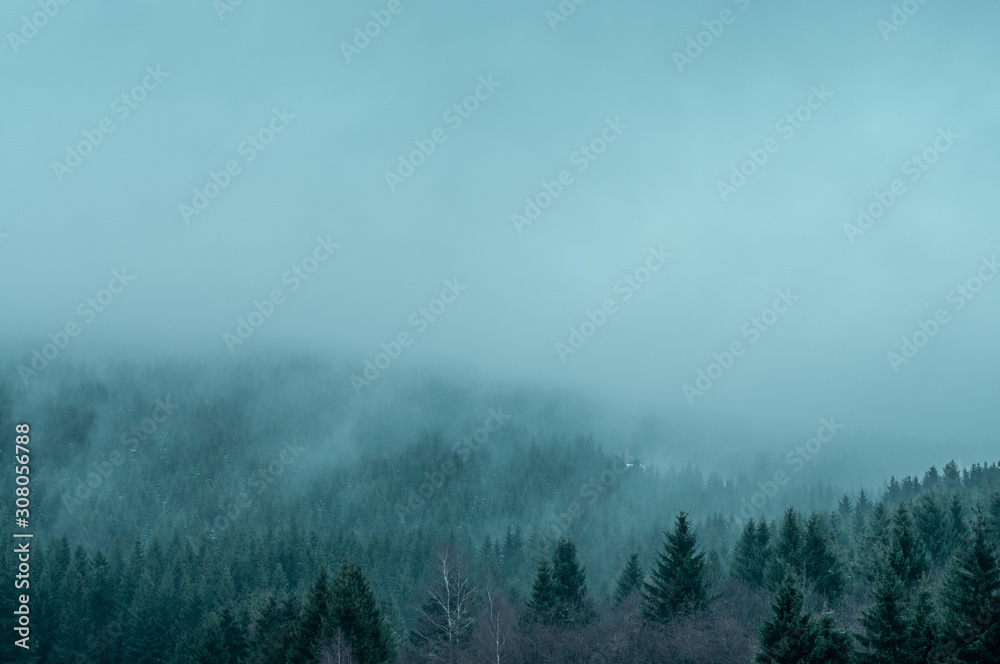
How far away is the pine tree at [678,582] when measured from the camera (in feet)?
171

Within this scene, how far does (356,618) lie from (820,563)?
1388 inches

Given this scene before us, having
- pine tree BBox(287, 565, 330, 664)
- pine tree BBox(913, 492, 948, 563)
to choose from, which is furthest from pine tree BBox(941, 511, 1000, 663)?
pine tree BBox(287, 565, 330, 664)

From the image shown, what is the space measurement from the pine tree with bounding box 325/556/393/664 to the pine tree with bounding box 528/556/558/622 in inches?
491

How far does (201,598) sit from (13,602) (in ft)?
59.6

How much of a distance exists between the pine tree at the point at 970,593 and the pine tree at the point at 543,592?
27.7 m

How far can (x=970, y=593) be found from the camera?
3909cm

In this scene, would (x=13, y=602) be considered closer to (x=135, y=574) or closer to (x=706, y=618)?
(x=135, y=574)

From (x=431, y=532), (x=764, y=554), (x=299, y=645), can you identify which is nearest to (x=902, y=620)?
(x=764, y=554)

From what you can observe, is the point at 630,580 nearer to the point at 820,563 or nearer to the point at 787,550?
the point at 787,550

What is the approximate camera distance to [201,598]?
85688 mm

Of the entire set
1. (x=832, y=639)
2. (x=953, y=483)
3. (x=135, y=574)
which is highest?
(x=953, y=483)

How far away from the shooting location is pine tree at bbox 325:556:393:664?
50.3 metres

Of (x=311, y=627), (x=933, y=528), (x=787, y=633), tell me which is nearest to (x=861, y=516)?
(x=933, y=528)

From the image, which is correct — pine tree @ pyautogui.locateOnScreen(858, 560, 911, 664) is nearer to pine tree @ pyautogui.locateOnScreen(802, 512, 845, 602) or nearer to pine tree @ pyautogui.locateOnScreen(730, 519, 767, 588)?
pine tree @ pyautogui.locateOnScreen(802, 512, 845, 602)
